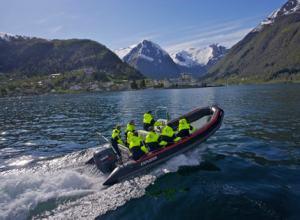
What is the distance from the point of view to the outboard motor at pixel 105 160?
17453 millimetres

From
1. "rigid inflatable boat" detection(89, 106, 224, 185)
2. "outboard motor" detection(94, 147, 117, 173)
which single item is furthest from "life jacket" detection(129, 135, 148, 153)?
"outboard motor" detection(94, 147, 117, 173)

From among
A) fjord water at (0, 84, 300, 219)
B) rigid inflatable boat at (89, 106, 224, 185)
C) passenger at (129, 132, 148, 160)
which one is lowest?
fjord water at (0, 84, 300, 219)

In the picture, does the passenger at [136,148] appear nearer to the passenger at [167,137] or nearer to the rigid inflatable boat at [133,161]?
the rigid inflatable boat at [133,161]

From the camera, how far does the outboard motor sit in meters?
17.5

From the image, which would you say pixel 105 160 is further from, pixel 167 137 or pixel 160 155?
pixel 167 137

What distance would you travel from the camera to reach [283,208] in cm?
1245

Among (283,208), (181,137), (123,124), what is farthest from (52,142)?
(283,208)

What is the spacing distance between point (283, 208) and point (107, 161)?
9405 mm

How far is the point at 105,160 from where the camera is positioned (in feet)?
57.6

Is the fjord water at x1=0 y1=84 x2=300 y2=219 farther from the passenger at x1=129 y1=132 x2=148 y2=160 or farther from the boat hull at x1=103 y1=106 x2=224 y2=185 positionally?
the passenger at x1=129 y1=132 x2=148 y2=160

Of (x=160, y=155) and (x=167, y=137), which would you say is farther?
(x=167, y=137)

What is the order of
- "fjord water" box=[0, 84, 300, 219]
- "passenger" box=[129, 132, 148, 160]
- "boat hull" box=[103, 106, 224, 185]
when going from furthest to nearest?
"passenger" box=[129, 132, 148, 160], "boat hull" box=[103, 106, 224, 185], "fjord water" box=[0, 84, 300, 219]

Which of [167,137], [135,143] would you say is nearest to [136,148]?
[135,143]

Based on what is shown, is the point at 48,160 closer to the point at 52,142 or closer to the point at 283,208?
the point at 52,142
